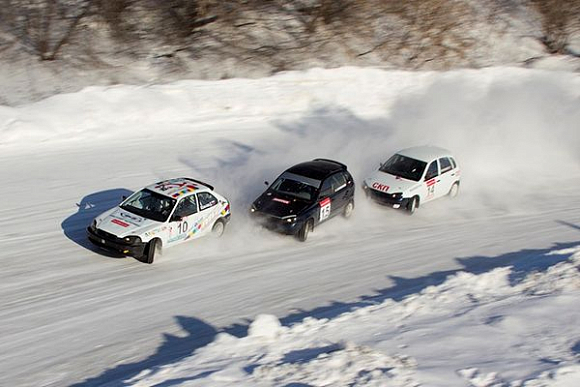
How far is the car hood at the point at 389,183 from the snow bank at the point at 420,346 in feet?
21.2

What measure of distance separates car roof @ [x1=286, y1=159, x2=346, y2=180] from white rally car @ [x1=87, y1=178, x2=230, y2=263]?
222cm

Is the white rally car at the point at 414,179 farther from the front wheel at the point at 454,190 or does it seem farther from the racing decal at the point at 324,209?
the racing decal at the point at 324,209

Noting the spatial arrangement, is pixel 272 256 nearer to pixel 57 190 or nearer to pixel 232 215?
pixel 232 215

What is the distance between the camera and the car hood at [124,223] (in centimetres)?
1540

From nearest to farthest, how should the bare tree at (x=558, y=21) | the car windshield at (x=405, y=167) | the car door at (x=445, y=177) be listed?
the car windshield at (x=405, y=167)
the car door at (x=445, y=177)
the bare tree at (x=558, y=21)

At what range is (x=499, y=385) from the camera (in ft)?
31.8

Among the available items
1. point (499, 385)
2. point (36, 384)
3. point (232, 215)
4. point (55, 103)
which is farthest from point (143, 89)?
point (499, 385)

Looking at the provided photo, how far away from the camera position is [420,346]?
10.9 metres

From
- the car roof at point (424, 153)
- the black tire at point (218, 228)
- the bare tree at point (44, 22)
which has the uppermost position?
the bare tree at point (44, 22)

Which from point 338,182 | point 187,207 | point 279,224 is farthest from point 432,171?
point 187,207

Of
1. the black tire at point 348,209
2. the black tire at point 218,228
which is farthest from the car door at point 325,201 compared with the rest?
the black tire at point 218,228

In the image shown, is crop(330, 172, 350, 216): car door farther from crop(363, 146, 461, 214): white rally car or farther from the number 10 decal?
the number 10 decal

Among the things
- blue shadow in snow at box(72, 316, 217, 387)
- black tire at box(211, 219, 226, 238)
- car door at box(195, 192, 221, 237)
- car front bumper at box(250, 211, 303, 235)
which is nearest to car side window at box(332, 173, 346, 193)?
car front bumper at box(250, 211, 303, 235)

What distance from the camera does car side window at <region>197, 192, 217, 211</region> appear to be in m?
16.8
